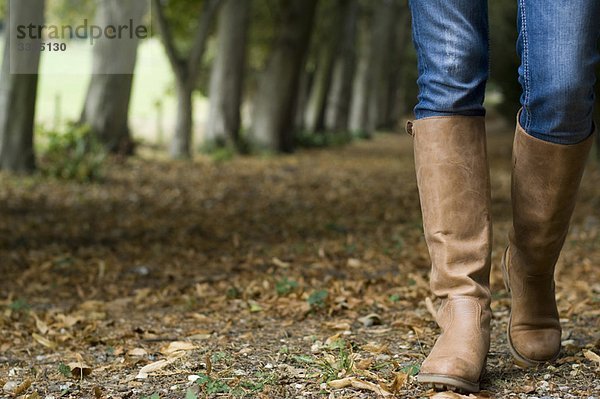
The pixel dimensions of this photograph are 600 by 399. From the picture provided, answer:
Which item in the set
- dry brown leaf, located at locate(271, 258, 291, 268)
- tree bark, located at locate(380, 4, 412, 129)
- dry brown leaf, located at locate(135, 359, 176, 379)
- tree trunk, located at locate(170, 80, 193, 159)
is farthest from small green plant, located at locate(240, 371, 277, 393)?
tree bark, located at locate(380, 4, 412, 129)

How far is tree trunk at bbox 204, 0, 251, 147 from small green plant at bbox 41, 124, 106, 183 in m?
3.89

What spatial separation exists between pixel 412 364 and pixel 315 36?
21.3 meters

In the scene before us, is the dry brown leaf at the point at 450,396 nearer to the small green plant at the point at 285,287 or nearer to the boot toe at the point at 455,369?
the boot toe at the point at 455,369

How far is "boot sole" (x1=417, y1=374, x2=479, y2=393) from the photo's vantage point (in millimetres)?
2291

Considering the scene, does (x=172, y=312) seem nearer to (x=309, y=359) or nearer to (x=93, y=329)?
(x=93, y=329)

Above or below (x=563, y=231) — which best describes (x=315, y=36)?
above

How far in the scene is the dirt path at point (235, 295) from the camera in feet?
8.49

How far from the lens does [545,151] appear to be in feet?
8.16

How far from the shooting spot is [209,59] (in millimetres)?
24719

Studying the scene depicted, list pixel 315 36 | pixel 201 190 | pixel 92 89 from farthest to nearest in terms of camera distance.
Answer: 1. pixel 315 36
2. pixel 92 89
3. pixel 201 190

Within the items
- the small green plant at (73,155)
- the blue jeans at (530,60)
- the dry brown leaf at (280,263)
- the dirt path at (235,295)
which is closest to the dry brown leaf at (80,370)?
the dirt path at (235,295)

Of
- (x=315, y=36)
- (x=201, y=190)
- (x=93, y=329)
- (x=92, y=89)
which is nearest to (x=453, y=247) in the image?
(x=93, y=329)

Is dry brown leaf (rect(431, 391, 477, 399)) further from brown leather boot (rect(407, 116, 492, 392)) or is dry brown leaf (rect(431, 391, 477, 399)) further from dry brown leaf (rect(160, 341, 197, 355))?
dry brown leaf (rect(160, 341, 197, 355))

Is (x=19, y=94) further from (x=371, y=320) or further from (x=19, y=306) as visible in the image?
(x=371, y=320)
